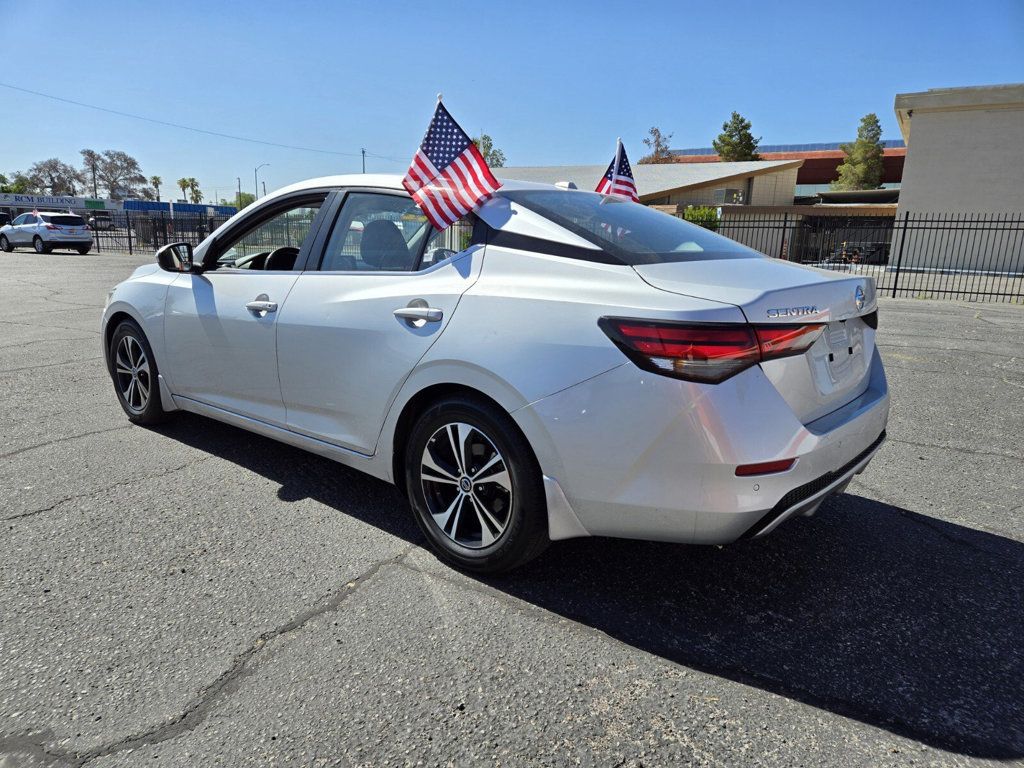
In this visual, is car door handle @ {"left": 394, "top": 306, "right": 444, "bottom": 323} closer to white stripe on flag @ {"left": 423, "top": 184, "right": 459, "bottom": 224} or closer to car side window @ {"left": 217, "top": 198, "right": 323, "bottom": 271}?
white stripe on flag @ {"left": 423, "top": 184, "right": 459, "bottom": 224}

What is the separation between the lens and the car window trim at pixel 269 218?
3596 mm

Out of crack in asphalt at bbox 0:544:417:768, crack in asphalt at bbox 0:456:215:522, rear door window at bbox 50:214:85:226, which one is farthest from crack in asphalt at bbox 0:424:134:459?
rear door window at bbox 50:214:85:226

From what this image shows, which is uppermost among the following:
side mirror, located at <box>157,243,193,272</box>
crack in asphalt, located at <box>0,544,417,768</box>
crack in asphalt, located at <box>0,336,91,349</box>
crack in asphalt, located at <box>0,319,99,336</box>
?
side mirror, located at <box>157,243,193,272</box>

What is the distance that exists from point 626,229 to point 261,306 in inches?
75.4

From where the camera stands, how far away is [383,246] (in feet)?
10.8

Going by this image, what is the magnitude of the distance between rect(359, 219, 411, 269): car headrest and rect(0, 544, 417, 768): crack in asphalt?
4.94 ft

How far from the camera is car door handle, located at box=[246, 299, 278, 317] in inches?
139

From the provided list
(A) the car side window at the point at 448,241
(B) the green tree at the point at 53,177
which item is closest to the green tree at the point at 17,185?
(B) the green tree at the point at 53,177

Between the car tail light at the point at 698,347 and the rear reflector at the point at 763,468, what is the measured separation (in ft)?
0.98

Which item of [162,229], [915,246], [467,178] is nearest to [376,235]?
[467,178]

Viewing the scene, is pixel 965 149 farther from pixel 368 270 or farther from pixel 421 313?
pixel 421 313

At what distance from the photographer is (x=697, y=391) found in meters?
2.22

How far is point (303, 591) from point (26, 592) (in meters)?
1.09

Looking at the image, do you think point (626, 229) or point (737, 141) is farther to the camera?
point (737, 141)
